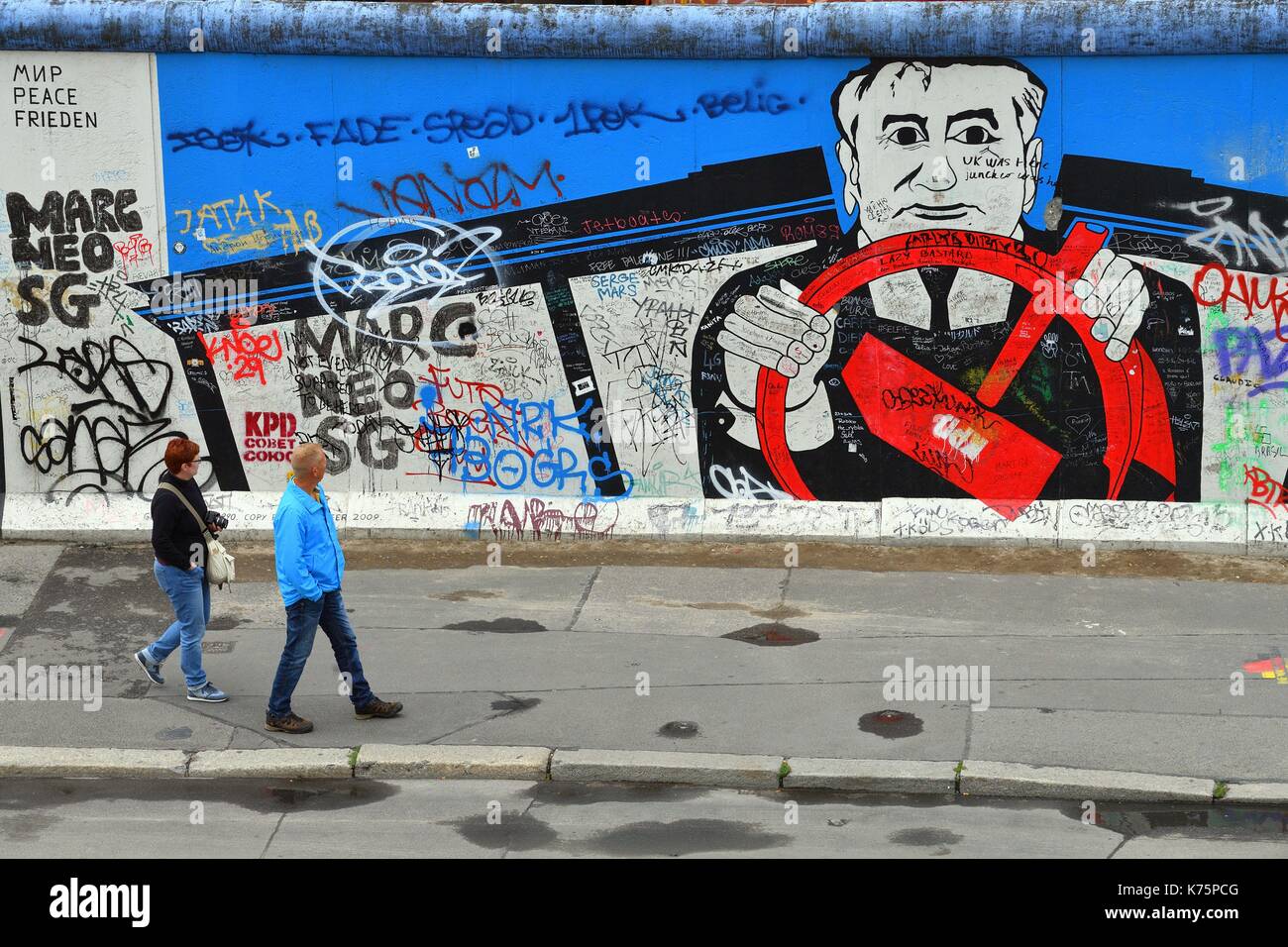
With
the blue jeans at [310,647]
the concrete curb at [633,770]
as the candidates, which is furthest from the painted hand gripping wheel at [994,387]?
the blue jeans at [310,647]

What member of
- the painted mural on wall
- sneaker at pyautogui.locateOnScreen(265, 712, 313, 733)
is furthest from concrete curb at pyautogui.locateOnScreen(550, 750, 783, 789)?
the painted mural on wall

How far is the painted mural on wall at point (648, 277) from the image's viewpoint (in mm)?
11312

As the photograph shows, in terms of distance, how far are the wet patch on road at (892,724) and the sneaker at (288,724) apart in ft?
10.1

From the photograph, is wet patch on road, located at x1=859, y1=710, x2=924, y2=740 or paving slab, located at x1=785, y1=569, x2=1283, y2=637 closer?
wet patch on road, located at x1=859, y1=710, x2=924, y2=740

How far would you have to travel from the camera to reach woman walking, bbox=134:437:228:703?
869 centimetres

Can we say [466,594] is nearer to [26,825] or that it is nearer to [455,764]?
[455,764]

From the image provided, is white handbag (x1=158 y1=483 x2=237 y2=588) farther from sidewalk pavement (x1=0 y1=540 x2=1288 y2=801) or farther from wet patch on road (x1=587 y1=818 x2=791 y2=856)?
wet patch on road (x1=587 y1=818 x2=791 y2=856)

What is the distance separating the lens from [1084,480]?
11.7 m

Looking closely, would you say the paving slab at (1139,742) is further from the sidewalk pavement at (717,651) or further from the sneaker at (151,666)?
the sneaker at (151,666)

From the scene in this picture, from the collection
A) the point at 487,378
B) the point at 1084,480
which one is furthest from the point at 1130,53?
the point at 487,378

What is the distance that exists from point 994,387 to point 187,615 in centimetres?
620

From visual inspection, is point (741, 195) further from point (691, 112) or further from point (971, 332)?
point (971, 332)

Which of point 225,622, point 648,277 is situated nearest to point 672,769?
point 225,622
